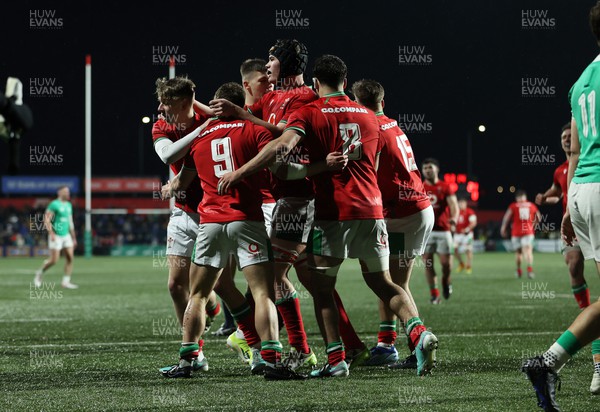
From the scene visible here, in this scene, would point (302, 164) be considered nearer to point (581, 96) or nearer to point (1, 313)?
point (581, 96)

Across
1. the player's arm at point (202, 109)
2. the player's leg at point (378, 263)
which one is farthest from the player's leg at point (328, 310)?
the player's arm at point (202, 109)

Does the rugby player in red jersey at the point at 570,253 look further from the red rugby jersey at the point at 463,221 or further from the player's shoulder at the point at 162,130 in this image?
the red rugby jersey at the point at 463,221

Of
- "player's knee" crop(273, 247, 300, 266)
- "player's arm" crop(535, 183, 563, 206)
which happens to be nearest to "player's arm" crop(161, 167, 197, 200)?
"player's knee" crop(273, 247, 300, 266)

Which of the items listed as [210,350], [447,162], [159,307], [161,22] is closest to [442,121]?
[447,162]

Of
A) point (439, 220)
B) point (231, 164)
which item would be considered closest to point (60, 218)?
point (439, 220)

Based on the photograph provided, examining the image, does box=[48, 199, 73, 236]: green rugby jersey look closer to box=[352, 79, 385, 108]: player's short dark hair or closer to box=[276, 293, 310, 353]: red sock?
box=[352, 79, 385, 108]: player's short dark hair

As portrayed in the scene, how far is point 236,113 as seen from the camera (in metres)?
6.56

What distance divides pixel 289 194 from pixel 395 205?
1.59 meters

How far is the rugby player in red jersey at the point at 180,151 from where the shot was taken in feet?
23.2

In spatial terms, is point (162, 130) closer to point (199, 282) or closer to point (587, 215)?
point (199, 282)

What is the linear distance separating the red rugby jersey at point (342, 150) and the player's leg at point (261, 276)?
1.64 feet

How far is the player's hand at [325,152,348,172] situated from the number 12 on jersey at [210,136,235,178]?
2.61ft

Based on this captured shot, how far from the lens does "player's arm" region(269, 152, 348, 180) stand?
20.9 ft

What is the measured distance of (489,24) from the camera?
3919cm
